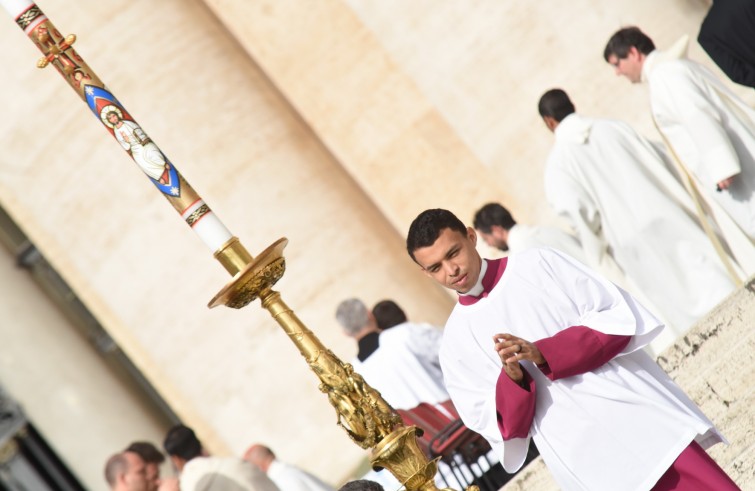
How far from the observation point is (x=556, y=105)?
355 inches

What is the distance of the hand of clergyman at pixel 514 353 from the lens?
4277 millimetres

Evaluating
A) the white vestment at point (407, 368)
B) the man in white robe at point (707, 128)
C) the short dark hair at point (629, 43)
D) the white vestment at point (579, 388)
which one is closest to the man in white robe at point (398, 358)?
the white vestment at point (407, 368)

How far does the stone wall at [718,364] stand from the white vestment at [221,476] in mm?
1678

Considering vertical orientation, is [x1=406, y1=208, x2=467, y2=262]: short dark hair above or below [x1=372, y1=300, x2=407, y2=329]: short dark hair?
above

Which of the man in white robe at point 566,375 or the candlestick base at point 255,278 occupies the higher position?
the candlestick base at point 255,278

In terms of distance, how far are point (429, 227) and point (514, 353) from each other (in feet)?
1.86

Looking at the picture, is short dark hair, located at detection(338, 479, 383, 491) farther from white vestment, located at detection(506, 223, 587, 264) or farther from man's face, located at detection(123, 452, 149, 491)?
white vestment, located at detection(506, 223, 587, 264)

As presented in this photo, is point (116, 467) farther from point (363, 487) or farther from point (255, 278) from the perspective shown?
point (363, 487)

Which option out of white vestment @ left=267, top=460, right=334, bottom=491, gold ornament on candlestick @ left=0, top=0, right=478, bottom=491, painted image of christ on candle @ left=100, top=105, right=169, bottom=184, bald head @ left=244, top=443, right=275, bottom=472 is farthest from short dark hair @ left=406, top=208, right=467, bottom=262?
bald head @ left=244, top=443, right=275, bottom=472

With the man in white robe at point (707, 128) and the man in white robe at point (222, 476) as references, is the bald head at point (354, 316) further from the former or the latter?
the man in white robe at point (707, 128)

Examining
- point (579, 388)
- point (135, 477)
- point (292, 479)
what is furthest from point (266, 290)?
point (292, 479)

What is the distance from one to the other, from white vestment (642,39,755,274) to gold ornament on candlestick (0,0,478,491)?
14.0 ft

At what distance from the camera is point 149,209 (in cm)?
1240

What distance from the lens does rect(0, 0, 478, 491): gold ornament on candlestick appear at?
14.1 feet
